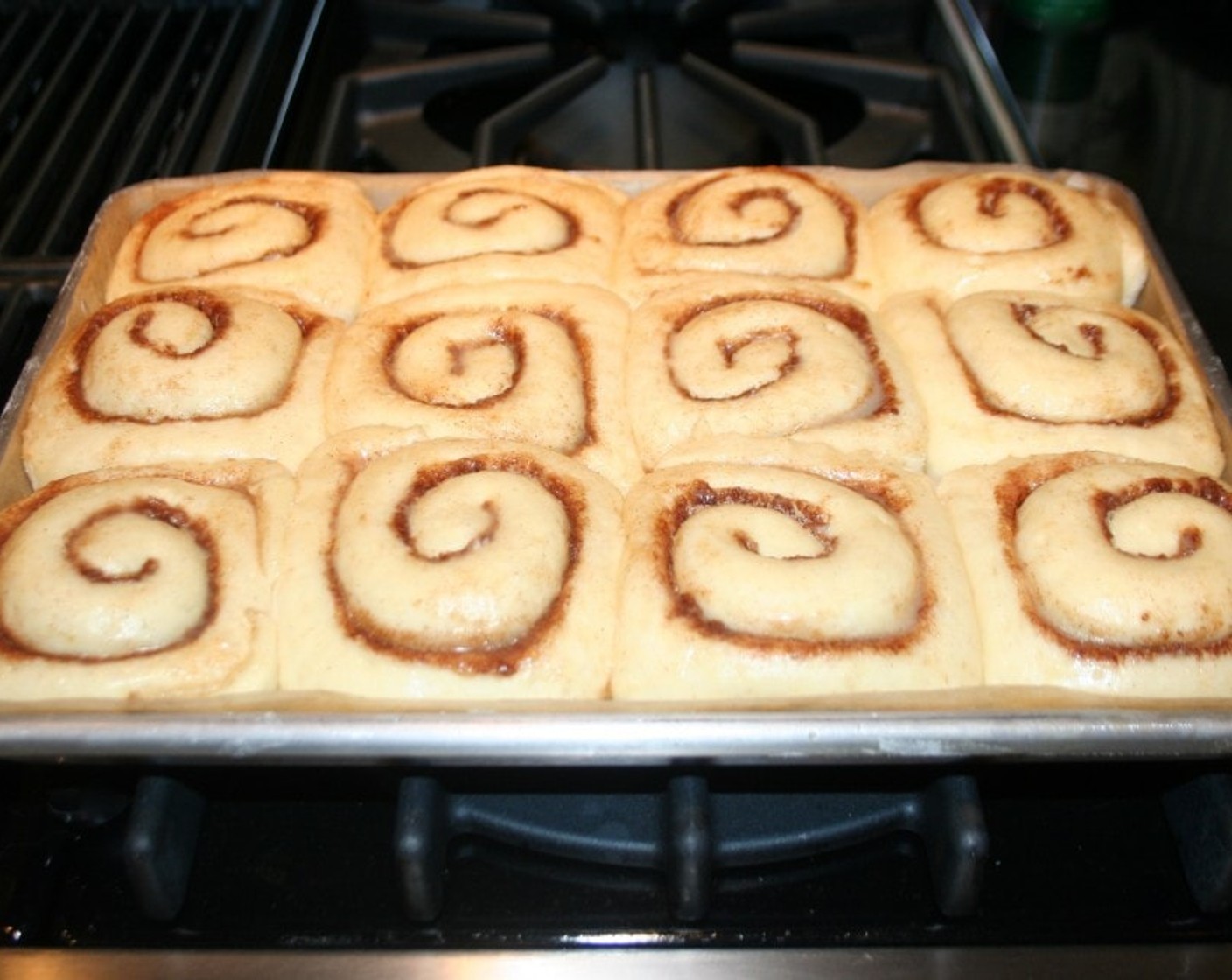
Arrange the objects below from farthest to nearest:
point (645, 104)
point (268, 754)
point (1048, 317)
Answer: point (645, 104)
point (1048, 317)
point (268, 754)

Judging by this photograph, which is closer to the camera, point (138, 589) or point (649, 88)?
point (138, 589)

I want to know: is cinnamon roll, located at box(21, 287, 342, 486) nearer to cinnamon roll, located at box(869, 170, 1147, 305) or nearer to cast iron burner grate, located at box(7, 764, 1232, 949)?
cast iron burner grate, located at box(7, 764, 1232, 949)

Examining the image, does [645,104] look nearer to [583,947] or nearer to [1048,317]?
[1048,317]

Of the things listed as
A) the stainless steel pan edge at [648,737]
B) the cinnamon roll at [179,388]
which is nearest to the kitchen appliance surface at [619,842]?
the stainless steel pan edge at [648,737]

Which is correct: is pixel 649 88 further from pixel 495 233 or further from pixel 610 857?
pixel 610 857

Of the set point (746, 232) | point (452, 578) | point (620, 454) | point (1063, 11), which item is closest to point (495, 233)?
point (746, 232)

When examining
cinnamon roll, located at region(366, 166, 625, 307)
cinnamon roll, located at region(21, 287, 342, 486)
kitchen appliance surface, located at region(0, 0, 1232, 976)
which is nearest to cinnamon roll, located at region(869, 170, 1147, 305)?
kitchen appliance surface, located at region(0, 0, 1232, 976)

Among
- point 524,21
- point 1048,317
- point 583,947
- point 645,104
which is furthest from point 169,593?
point 524,21
